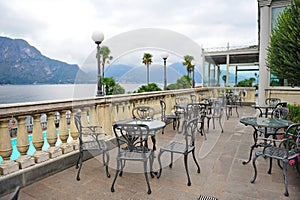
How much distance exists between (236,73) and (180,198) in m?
20.6

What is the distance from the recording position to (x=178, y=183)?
2.47m

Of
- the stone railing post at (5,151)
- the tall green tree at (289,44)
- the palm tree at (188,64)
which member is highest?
the palm tree at (188,64)

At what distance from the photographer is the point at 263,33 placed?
22.5 ft

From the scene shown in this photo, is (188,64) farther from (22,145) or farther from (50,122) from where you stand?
(22,145)

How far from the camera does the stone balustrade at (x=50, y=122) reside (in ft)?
7.36

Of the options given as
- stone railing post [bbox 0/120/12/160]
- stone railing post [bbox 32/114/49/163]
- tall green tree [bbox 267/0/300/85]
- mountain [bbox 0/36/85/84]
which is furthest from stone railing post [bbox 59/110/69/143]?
tall green tree [bbox 267/0/300/85]

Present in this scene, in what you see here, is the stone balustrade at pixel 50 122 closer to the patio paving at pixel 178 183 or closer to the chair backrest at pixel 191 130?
the patio paving at pixel 178 183

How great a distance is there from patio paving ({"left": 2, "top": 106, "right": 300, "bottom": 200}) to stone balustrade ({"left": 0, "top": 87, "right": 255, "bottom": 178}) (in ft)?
1.05

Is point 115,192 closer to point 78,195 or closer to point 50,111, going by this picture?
point 78,195

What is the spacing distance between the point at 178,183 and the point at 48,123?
71.3 inches

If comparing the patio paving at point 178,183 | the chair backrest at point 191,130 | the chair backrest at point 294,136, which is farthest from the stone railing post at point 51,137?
the chair backrest at point 294,136

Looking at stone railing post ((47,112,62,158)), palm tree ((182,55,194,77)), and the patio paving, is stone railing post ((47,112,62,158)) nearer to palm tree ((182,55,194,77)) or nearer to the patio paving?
the patio paving

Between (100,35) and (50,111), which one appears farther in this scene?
(100,35)

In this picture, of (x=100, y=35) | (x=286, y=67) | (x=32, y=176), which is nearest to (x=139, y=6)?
(x=100, y=35)
